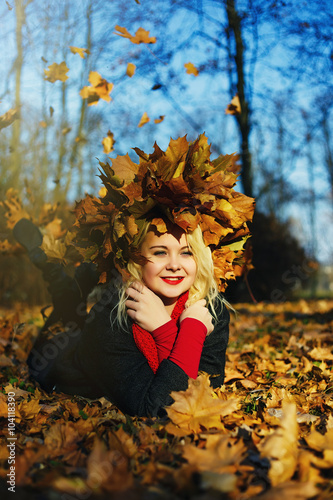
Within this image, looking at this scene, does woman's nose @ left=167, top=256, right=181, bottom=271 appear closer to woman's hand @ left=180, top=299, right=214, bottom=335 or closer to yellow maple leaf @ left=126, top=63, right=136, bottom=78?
woman's hand @ left=180, top=299, right=214, bottom=335

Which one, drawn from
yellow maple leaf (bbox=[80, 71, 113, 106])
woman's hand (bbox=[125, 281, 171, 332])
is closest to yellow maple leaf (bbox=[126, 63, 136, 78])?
yellow maple leaf (bbox=[80, 71, 113, 106])

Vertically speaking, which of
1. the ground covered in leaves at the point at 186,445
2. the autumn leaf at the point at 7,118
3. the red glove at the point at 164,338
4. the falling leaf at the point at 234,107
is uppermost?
the falling leaf at the point at 234,107

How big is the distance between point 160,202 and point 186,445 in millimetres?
1207

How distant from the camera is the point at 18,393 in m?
2.45

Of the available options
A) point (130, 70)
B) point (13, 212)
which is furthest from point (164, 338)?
point (130, 70)

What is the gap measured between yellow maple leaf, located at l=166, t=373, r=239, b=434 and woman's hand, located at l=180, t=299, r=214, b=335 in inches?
22.2

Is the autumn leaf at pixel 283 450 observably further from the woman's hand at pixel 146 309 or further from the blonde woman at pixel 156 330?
the woman's hand at pixel 146 309

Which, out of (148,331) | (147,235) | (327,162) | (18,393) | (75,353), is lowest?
(18,393)

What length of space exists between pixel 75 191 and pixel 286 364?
9445 mm

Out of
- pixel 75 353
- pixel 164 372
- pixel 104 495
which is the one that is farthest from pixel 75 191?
pixel 104 495

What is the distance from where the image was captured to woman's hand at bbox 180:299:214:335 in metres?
2.19

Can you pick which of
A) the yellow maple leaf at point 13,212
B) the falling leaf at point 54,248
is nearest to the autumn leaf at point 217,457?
the falling leaf at point 54,248

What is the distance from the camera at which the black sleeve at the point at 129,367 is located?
1903 mm

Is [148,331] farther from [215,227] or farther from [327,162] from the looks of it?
[327,162]
